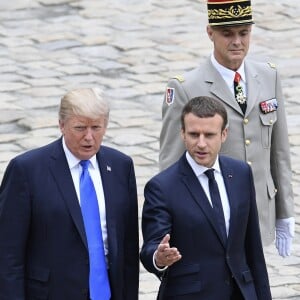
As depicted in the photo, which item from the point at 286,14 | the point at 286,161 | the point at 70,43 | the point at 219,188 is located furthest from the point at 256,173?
the point at 286,14

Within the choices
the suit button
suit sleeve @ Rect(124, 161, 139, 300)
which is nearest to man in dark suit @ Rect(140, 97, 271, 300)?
suit sleeve @ Rect(124, 161, 139, 300)

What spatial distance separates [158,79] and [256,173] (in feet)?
20.2

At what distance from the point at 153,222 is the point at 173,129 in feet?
2.84

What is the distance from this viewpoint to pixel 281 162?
270 inches

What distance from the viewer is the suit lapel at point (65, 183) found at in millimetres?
5781

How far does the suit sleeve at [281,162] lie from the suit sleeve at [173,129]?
20.4 inches

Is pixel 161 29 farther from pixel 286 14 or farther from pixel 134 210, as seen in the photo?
pixel 134 210

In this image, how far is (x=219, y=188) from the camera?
5934 millimetres

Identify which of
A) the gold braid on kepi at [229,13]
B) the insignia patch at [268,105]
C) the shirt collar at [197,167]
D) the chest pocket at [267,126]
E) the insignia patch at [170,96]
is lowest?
the shirt collar at [197,167]

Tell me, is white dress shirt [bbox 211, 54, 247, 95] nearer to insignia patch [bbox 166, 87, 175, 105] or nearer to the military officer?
the military officer

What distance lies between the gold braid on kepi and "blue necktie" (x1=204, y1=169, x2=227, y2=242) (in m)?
0.97

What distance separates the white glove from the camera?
6832 millimetres

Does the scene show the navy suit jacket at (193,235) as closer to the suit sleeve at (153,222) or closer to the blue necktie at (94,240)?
the suit sleeve at (153,222)

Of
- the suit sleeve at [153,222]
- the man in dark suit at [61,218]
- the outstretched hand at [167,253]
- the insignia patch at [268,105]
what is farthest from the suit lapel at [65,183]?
the insignia patch at [268,105]
